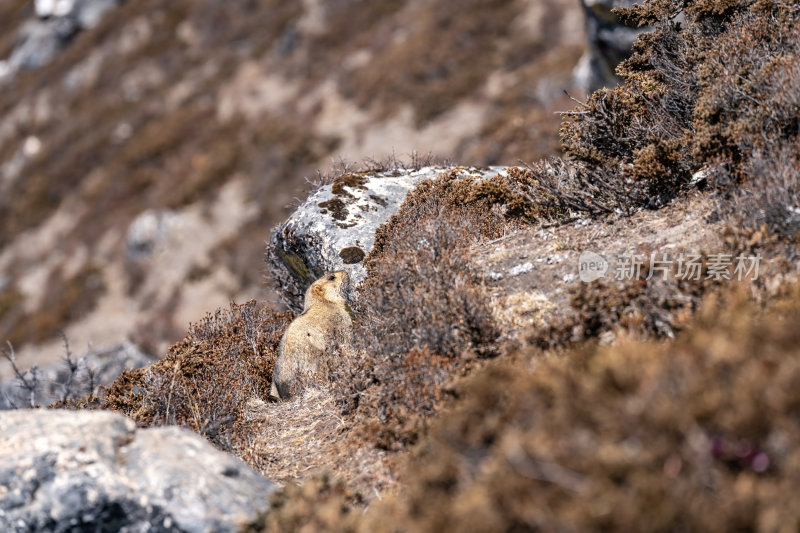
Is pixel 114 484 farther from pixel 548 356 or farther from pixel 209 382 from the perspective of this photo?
pixel 209 382

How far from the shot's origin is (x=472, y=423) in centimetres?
272

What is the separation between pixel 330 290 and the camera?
7293mm

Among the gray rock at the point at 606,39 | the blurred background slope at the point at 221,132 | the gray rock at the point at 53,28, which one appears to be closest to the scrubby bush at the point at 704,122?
the gray rock at the point at 606,39

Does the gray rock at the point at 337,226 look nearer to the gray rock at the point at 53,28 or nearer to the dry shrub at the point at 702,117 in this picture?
the dry shrub at the point at 702,117

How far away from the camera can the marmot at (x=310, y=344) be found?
21.8 feet

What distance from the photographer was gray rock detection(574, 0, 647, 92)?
13664 millimetres

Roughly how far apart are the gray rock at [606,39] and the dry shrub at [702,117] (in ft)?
19.2

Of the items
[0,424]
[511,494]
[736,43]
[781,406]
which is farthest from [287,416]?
[736,43]

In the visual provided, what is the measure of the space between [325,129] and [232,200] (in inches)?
203

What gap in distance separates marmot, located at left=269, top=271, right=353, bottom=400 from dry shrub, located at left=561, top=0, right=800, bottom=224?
2913 millimetres

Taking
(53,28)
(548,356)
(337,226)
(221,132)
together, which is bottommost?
(548,356)

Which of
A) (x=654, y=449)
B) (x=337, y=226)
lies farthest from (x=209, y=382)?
(x=654, y=449)

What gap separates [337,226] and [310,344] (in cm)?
244

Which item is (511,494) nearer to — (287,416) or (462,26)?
(287,416)
